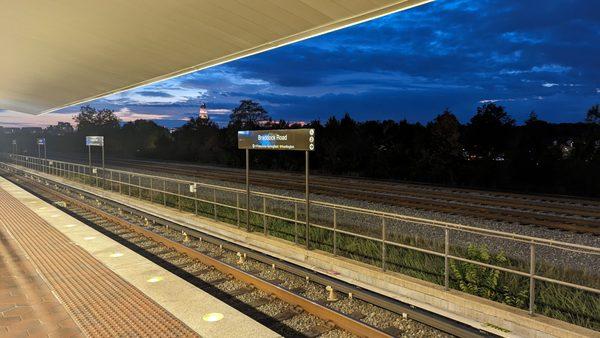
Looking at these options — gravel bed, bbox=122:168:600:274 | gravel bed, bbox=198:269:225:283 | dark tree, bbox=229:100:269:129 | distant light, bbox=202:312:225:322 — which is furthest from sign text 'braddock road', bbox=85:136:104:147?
dark tree, bbox=229:100:269:129

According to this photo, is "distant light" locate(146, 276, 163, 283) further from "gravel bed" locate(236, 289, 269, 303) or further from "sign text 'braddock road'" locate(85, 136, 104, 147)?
"sign text 'braddock road'" locate(85, 136, 104, 147)

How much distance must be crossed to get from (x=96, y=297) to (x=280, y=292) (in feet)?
8.94

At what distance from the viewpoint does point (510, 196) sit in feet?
58.1

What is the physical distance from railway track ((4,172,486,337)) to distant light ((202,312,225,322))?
62 centimetres

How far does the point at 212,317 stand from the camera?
A: 5.55 m

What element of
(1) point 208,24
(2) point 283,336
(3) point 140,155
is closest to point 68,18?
(1) point 208,24

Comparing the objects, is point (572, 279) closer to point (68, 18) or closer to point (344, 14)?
point (344, 14)

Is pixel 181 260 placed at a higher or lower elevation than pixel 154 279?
lower

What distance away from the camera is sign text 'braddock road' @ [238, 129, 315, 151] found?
8367 millimetres

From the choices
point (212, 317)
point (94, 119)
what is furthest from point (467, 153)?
point (94, 119)

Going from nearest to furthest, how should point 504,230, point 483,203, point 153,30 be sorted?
point 504,230 < point 153,30 < point 483,203

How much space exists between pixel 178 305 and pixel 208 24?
26.0 ft

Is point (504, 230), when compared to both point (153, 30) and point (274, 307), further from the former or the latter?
point (153, 30)

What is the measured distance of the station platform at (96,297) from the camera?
5246 mm
